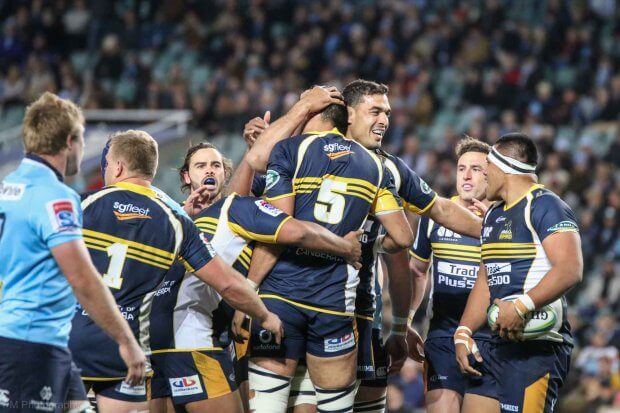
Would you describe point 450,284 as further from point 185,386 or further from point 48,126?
point 48,126

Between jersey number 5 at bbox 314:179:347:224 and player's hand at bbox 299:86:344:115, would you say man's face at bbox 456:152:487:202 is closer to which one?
player's hand at bbox 299:86:344:115

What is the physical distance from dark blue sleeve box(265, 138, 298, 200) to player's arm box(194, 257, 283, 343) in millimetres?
792

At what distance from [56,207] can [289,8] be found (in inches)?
746

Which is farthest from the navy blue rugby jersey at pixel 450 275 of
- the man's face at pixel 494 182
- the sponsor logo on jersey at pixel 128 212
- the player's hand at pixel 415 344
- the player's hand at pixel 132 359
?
the player's hand at pixel 132 359

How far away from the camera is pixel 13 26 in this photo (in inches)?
956

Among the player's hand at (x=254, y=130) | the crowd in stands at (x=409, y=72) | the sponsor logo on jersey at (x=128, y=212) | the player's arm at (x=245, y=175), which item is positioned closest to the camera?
the sponsor logo on jersey at (x=128, y=212)

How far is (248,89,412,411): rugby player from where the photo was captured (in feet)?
22.3

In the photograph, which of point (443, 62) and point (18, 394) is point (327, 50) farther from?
point (18, 394)

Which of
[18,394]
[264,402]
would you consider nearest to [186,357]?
[264,402]

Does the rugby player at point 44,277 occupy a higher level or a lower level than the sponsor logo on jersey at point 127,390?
higher

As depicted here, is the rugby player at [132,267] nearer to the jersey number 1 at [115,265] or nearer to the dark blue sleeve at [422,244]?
the jersey number 1 at [115,265]

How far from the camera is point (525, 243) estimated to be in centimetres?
654

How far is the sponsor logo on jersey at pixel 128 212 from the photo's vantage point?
6.27 metres

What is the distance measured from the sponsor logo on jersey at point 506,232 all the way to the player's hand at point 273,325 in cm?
164
